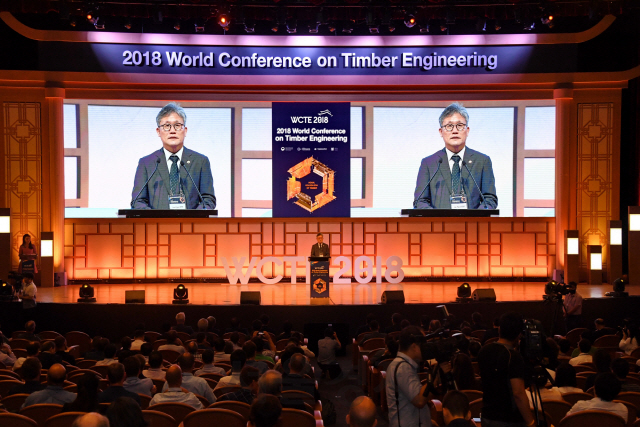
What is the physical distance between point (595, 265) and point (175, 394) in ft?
41.4

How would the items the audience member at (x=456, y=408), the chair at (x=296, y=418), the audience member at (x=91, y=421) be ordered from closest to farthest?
the audience member at (x=91, y=421) < the audience member at (x=456, y=408) < the chair at (x=296, y=418)

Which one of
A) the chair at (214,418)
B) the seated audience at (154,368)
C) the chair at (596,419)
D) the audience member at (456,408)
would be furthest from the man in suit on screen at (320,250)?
the audience member at (456,408)

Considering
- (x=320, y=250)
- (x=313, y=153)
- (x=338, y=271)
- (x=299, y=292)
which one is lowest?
(x=299, y=292)

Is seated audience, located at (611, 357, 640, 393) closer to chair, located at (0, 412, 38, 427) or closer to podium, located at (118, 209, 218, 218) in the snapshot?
chair, located at (0, 412, 38, 427)

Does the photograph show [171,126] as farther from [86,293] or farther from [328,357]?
[328,357]

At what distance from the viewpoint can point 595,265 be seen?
14.8m

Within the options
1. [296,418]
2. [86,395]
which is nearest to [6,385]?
[86,395]

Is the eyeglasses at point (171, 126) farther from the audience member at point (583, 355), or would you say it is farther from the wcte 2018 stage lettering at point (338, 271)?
the audience member at point (583, 355)

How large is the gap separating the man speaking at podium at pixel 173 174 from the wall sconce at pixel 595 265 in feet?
29.7

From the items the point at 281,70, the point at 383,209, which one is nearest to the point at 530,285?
the point at 383,209

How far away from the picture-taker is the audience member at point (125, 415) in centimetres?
314

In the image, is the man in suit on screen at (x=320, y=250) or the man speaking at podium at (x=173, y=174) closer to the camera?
the man in suit on screen at (x=320, y=250)

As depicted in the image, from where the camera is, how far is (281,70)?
48.9ft

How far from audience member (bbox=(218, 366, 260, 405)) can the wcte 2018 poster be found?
33.5 ft
